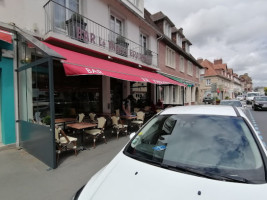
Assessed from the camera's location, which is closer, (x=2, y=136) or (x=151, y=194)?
(x=151, y=194)

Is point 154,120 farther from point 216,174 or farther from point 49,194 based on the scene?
point 49,194

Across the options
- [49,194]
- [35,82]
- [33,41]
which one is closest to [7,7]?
[33,41]

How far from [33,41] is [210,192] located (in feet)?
17.5

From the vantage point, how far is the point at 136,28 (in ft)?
35.9

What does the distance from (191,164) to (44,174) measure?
351cm

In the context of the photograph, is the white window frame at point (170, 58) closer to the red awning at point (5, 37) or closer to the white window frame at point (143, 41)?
the white window frame at point (143, 41)

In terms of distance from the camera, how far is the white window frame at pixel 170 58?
1550 cm

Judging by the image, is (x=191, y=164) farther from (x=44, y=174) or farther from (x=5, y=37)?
(x=5, y=37)

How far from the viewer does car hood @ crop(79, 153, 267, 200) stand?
1.38m

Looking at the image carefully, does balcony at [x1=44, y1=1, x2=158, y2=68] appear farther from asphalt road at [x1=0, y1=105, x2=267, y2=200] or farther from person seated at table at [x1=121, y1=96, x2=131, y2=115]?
asphalt road at [x1=0, y1=105, x2=267, y2=200]

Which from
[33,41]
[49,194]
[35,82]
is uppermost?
[33,41]

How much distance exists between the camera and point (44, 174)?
3750mm

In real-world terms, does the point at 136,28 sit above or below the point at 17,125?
above

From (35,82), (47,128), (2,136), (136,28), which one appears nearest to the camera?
(47,128)
